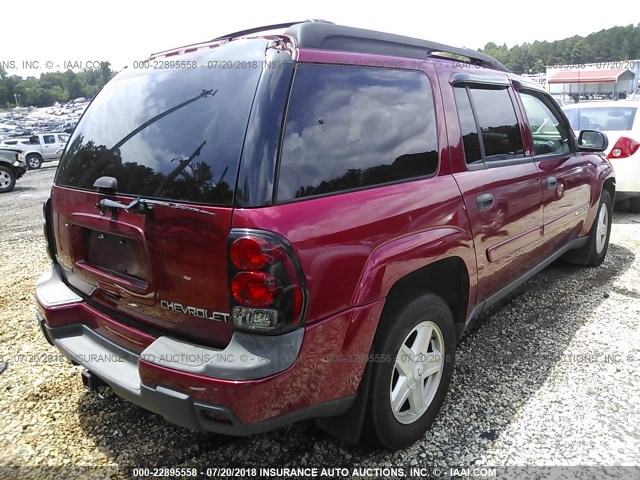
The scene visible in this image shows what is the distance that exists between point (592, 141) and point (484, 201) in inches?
90.7

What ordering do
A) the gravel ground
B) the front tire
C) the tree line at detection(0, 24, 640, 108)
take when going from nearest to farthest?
1. the front tire
2. the gravel ground
3. the tree line at detection(0, 24, 640, 108)

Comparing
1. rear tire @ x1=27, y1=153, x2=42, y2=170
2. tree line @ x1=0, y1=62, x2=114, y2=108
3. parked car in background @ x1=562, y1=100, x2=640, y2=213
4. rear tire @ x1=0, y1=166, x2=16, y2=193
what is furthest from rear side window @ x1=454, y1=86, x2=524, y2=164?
tree line @ x1=0, y1=62, x2=114, y2=108

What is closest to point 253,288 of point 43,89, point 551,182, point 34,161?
point 551,182

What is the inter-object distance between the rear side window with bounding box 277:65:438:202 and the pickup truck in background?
21.9 m

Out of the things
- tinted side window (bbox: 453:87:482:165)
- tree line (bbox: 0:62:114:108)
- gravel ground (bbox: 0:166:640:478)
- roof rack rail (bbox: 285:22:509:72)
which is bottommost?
gravel ground (bbox: 0:166:640:478)

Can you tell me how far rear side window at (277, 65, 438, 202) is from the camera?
5.86 ft

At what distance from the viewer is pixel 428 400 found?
239 centimetres

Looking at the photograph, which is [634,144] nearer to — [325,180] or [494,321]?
[494,321]

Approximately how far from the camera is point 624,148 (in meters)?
6.65

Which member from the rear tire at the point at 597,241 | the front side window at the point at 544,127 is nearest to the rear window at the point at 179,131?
the front side window at the point at 544,127

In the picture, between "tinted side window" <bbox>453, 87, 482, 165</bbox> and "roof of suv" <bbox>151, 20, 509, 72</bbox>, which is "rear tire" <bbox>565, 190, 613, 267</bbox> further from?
"roof of suv" <bbox>151, 20, 509, 72</bbox>

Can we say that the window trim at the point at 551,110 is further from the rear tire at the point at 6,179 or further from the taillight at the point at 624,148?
the rear tire at the point at 6,179

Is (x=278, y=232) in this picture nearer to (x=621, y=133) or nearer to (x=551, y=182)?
(x=551, y=182)

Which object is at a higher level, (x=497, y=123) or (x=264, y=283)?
(x=497, y=123)
